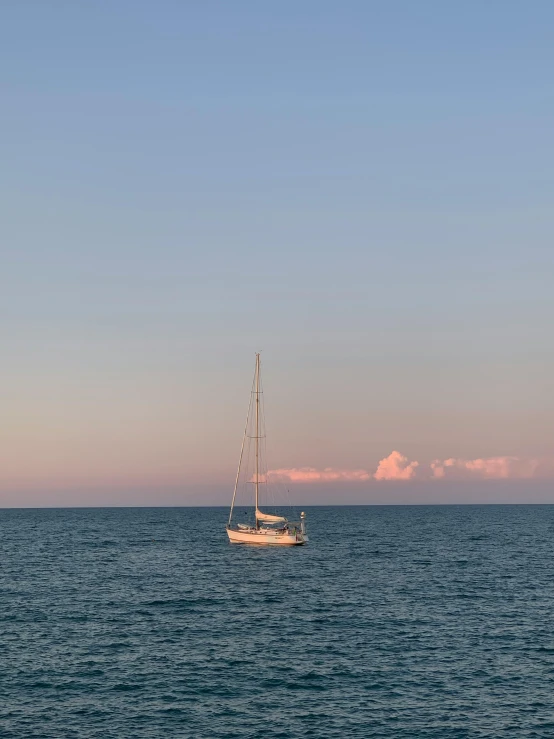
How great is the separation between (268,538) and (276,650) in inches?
2867

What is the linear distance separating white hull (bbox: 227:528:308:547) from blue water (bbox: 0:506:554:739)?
61.8 feet

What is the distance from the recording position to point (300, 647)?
61.6 m

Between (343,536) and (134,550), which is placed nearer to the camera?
(134,550)

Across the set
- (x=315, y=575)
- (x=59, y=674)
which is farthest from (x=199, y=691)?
(x=315, y=575)

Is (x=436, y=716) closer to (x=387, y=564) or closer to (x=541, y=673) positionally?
(x=541, y=673)

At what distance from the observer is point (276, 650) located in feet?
199

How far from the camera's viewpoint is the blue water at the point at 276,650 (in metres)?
45.1

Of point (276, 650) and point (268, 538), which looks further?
point (268, 538)

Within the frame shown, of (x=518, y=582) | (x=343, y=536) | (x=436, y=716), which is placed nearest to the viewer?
(x=436, y=716)

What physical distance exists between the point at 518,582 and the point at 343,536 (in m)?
91.0

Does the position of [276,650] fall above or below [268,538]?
below

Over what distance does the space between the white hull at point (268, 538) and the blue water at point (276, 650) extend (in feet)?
61.8

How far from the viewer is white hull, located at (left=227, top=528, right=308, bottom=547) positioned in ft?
437

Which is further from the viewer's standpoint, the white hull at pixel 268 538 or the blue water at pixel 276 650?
the white hull at pixel 268 538
